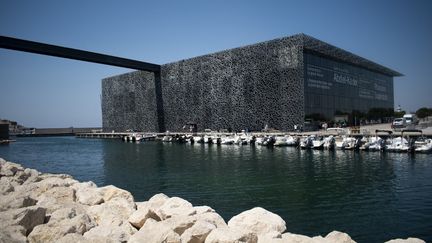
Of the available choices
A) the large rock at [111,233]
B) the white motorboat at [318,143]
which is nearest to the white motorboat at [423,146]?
the white motorboat at [318,143]

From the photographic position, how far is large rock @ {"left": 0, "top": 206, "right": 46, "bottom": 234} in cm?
734

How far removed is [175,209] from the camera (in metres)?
8.65

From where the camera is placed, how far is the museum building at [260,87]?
5134cm

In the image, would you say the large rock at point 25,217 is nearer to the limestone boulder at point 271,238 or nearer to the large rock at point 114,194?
the large rock at point 114,194

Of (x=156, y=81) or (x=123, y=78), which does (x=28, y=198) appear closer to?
(x=156, y=81)

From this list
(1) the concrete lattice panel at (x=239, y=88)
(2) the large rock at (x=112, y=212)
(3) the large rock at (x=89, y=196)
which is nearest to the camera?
(2) the large rock at (x=112, y=212)

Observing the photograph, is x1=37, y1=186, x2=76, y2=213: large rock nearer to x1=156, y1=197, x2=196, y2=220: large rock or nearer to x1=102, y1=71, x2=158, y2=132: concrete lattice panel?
x1=156, y1=197, x2=196, y2=220: large rock

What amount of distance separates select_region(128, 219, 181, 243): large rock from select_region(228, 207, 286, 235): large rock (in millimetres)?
1449

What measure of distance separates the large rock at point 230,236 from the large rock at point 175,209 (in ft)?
5.94

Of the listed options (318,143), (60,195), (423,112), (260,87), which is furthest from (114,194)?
(423,112)

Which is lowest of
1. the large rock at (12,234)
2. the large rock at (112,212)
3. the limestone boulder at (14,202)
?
the large rock at (112,212)

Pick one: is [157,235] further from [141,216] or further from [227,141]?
[227,141]

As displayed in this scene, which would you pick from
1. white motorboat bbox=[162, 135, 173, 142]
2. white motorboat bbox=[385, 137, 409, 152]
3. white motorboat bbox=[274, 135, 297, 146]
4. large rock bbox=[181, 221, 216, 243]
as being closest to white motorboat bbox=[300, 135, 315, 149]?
white motorboat bbox=[274, 135, 297, 146]

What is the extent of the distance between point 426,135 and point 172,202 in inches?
1285
